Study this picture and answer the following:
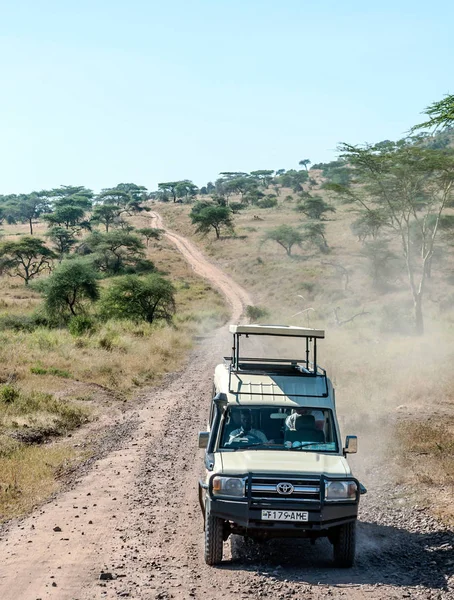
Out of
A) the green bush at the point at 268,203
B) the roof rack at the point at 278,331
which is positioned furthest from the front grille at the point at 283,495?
the green bush at the point at 268,203

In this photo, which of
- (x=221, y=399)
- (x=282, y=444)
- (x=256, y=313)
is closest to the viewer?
(x=282, y=444)

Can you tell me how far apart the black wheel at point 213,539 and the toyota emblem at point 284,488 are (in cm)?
68

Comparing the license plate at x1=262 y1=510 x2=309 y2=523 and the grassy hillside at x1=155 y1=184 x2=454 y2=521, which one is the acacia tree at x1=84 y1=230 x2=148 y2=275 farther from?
the license plate at x1=262 y1=510 x2=309 y2=523

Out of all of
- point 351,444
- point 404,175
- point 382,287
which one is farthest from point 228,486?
point 382,287

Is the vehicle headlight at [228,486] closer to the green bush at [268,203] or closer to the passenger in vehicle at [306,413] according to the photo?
the passenger in vehicle at [306,413]

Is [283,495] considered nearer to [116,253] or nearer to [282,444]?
[282,444]

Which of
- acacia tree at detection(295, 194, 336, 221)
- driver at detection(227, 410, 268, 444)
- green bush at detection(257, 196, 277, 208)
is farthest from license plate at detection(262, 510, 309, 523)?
green bush at detection(257, 196, 277, 208)

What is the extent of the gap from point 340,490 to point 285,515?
0.60m

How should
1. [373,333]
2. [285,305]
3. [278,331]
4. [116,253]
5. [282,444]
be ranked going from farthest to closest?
[116,253]
[285,305]
[373,333]
[278,331]
[282,444]

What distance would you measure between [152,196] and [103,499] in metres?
141

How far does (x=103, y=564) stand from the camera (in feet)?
23.9

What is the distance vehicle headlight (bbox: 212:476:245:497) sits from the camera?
23.0 ft

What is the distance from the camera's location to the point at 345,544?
23.3 ft

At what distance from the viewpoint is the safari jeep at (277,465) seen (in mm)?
6934
